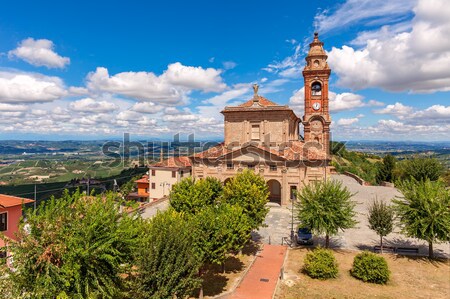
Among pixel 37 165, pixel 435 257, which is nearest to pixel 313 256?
pixel 435 257

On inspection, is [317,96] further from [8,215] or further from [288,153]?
[8,215]

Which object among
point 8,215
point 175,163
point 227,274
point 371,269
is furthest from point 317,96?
point 8,215

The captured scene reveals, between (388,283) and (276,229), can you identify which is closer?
(388,283)

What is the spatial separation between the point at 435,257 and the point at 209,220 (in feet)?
60.1

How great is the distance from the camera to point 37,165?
10531 cm

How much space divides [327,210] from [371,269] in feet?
17.5

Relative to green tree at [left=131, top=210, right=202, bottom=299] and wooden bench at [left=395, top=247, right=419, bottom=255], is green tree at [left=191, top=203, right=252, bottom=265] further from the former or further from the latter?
wooden bench at [left=395, top=247, right=419, bottom=255]

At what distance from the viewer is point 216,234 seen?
650 inches

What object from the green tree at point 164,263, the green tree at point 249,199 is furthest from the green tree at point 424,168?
the green tree at point 164,263

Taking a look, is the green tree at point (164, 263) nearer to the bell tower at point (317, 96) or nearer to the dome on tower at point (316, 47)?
the bell tower at point (317, 96)

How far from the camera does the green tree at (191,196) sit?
76.0 feet

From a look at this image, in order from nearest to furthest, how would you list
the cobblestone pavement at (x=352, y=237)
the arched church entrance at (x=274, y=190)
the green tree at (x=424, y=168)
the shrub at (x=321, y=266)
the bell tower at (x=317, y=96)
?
the shrub at (x=321, y=266)
the cobblestone pavement at (x=352, y=237)
the arched church entrance at (x=274, y=190)
the green tree at (x=424, y=168)
the bell tower at (x=317, y=96)

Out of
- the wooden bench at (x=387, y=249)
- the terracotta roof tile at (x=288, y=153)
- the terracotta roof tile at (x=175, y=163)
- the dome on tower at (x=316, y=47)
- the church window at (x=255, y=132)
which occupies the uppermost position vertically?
the dome on tower at (x=316, y=47)

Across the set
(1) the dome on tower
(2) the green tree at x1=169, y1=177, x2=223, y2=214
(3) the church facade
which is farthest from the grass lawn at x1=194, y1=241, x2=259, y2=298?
(1) the dome on tower
